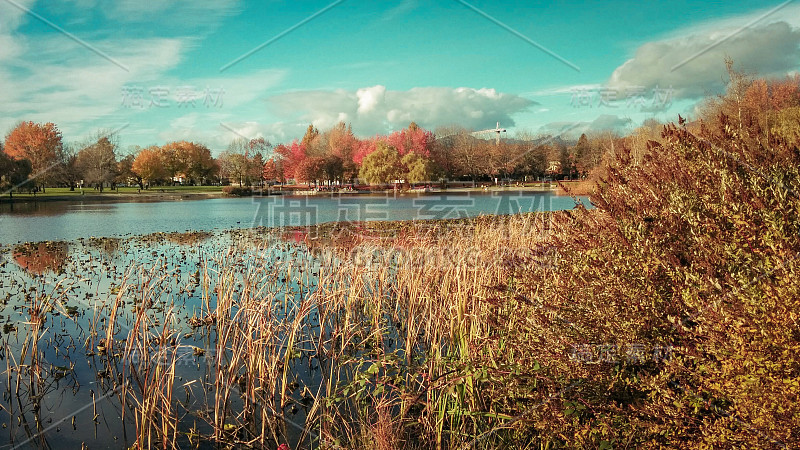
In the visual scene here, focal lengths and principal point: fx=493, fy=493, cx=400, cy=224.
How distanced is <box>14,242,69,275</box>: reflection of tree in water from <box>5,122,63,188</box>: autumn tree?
50.4 metres

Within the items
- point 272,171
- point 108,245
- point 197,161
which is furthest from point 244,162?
point 108,245

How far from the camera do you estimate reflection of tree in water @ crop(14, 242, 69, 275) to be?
500 inches

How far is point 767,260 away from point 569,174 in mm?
94745

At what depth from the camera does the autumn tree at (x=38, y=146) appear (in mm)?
60062

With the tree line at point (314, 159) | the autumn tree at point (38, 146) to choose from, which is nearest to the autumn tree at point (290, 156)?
the tree line at point (314, 159)

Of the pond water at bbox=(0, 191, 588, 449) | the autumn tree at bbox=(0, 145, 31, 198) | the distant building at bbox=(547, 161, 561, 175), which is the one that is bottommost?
the pond water at bbox=(0, 191, 588, 449)

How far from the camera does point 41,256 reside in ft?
47.9

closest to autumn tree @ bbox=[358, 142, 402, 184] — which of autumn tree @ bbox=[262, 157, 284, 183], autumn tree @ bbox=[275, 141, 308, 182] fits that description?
autumn tree @ bbox=[275, 141, 308, 182]

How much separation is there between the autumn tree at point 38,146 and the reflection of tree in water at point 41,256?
5041cm

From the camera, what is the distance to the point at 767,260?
2.95m

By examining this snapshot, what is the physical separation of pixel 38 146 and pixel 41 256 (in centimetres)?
6135

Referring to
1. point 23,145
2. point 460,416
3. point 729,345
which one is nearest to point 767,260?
point 729,345

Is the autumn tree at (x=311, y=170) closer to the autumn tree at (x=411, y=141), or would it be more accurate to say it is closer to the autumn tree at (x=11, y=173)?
the autumn tree at (x=411, y=141)
